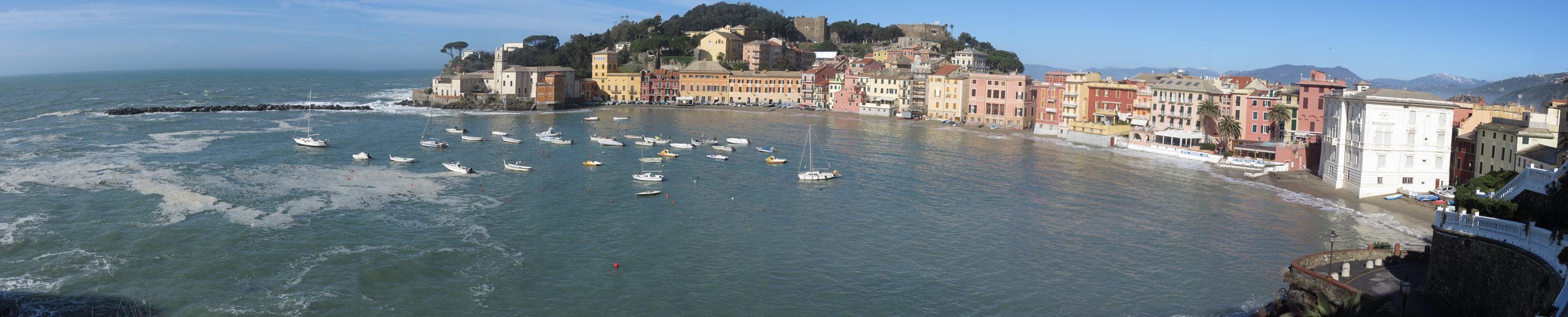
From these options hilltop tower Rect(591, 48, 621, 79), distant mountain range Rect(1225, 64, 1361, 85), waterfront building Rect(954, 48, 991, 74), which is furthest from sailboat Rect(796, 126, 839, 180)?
distant mountain range Rect(1225, 64, 1361, 85)

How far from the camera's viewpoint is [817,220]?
2741cm

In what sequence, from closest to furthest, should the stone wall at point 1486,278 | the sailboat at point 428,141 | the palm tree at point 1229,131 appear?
the stone wall at point 1486,278, the palm tree at point 1229,131, the sailboat at point 428,141

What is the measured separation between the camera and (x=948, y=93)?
2717 inches

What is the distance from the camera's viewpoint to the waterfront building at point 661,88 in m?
83.9

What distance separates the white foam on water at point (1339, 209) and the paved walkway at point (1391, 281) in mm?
7159

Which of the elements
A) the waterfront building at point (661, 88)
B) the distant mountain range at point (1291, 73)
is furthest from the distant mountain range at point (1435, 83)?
the waterfront building at point (661, 88)

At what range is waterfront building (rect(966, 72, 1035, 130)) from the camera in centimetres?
6247

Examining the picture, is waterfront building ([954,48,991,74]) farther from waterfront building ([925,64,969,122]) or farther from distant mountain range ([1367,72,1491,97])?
distant mountain range ([1367,72,1491,97])

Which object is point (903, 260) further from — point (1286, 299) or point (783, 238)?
point (1286, 299)

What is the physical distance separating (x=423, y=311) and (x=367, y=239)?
22.0ft

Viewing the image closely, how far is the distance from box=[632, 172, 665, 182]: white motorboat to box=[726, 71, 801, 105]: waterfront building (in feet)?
152

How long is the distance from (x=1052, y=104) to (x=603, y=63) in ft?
135

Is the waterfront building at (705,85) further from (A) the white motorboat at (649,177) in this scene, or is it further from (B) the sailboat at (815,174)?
(A) the white motorboat at (649,177)

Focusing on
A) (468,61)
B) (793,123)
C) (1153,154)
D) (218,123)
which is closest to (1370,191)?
(1153,154)
